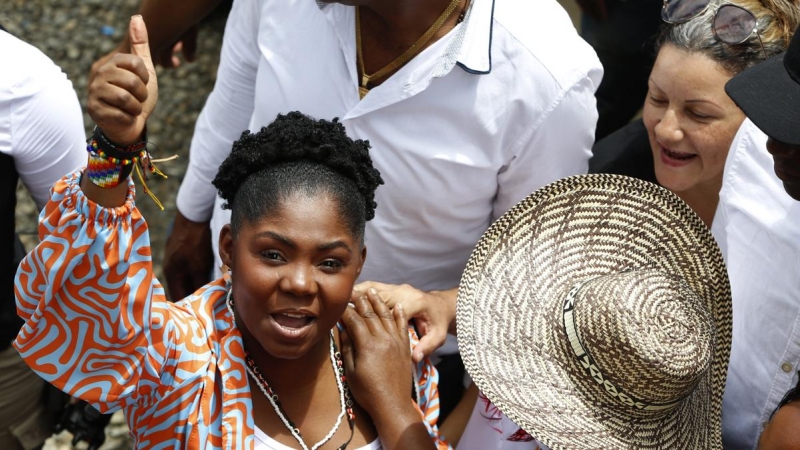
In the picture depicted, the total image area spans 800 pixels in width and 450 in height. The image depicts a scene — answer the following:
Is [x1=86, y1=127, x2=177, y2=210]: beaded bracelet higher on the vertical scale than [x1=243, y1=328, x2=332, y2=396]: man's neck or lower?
higher

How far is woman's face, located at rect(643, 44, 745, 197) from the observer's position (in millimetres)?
2816

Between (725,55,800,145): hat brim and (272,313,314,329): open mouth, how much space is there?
1.07m

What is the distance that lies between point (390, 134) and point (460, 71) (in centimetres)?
25

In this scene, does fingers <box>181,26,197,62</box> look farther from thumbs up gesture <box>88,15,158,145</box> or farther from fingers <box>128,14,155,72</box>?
thumbs up gesture <box>88,15,158,145</box>

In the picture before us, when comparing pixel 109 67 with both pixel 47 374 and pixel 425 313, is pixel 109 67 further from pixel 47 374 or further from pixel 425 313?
pixel 425 313

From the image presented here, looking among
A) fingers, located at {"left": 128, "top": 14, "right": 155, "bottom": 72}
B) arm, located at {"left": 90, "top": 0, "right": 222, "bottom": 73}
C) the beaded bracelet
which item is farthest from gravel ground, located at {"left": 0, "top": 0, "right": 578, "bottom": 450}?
the beaded bracelet

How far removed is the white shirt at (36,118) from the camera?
2.58 metres

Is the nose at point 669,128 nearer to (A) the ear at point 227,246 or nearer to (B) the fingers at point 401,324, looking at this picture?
(B) the fingers at point 401,324

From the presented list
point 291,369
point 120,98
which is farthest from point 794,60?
point 120,98

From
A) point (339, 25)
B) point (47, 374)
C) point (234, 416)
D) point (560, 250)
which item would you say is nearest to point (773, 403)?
point (560, 250)

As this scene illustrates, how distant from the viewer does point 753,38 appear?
2.80m

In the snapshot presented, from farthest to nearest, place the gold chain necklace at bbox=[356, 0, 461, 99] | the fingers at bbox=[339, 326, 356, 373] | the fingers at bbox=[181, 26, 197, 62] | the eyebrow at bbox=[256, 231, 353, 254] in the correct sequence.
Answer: the fingers at bbox=[181, 26, 197, 62] < the gold chain necklace at bbox=[356, 0, 461, 99] < the fingers at bbox=[339, 326, 356, 373] < the eyebrow at bbox=[256, 231, 353, 254]

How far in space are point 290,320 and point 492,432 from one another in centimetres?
71

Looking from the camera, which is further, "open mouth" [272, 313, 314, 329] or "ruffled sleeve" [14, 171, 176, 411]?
"open mouth" [272, 313, 314, 329]
